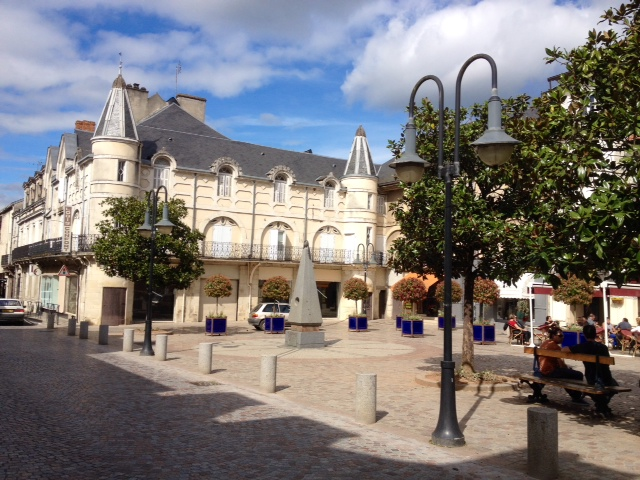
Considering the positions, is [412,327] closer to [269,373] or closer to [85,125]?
[269,373]

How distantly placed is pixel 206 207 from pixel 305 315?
1787 centimetres

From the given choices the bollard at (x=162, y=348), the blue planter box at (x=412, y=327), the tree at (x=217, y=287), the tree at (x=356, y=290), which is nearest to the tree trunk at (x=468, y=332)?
the bollard at (x=162, y=348)

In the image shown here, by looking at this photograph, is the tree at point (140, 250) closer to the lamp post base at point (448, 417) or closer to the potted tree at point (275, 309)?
the potted tree at point (275, 309)

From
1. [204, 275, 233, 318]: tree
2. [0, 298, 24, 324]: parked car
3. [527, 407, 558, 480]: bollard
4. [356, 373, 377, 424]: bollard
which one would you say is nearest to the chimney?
[0, 298, 24, 324]: parked car

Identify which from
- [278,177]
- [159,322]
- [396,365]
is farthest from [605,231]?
[278,177]

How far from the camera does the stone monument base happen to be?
20.8m

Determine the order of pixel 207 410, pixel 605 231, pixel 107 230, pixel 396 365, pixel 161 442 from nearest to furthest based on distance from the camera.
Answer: pixel 605 231 < pixel 161 442 < pixel 207 410 < pixel 396 365 < pixel 107 230

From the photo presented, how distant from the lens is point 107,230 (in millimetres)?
24312

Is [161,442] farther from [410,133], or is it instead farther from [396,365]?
[396,365]

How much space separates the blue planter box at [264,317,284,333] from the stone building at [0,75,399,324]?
244 inches

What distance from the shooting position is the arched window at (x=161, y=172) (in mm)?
35250

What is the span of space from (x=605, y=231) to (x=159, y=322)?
30.4 metres

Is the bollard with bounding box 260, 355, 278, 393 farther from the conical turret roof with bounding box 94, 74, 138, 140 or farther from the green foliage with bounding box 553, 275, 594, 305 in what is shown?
the conical turret roof with bounding box 94, 74, 138, 140

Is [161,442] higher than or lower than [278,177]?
lower
